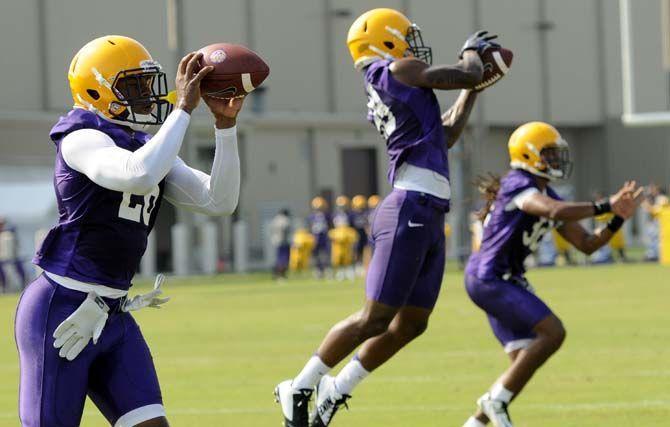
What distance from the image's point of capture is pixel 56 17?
39406 mm

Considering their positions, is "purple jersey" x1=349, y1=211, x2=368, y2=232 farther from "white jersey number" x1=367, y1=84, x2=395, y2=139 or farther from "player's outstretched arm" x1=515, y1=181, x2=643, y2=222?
"white jersey number" x1=367, y1=84, x2=395, y2=139

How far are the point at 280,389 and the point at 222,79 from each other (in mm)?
3072

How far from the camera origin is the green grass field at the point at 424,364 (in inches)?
380

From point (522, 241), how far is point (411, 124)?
125cm

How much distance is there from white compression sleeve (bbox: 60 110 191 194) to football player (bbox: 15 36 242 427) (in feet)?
0.07

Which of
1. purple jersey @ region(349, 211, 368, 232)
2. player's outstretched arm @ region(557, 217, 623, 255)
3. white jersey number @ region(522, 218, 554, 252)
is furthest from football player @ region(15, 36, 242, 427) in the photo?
purple jersey @ region(349, 211, 368, 232)

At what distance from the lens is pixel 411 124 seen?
26.7ft

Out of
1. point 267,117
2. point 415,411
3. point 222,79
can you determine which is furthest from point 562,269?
point 222,79

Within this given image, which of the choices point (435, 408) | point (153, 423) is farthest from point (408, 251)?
point (153, 423)

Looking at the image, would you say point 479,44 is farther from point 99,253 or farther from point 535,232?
point 99,253

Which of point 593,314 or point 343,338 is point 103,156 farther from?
point 593,314

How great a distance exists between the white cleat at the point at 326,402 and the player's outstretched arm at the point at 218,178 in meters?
2.27

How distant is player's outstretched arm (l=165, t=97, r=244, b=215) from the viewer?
5777mm

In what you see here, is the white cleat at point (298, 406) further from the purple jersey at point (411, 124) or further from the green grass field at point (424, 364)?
the purple jersey at point (411, 124)
